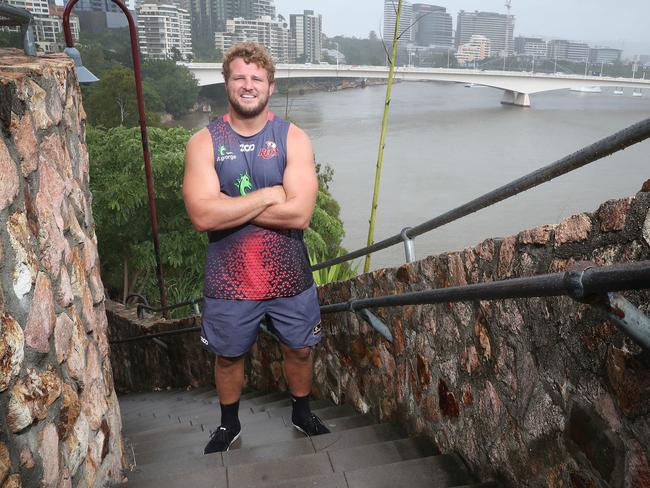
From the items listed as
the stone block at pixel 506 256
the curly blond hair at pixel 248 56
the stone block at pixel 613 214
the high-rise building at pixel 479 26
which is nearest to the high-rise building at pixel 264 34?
the high-rise building at pixel 479 26

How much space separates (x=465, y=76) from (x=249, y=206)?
28.2 metres

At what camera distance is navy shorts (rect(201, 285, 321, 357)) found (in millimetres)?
2182

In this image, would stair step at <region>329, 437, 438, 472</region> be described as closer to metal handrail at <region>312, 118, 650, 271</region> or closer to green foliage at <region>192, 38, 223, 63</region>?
metal handrail at <region>312, 118, 650, 271</region>

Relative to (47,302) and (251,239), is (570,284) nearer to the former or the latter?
(47,302)

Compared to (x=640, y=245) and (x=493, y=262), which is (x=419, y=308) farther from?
(x=640, y=245)

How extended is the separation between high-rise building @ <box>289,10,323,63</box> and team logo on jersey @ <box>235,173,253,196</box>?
189 ft

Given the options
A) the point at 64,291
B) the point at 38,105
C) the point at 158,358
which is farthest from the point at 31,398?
the point at 158,358

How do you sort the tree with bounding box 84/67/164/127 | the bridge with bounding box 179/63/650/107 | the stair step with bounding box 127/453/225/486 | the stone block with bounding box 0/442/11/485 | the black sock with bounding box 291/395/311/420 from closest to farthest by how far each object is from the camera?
the stone block with bounding box 0/442/11/485
the stair step with bounding box 127/453/225/486
the black sock with bounding box 291/395/311/420
the tree with bounding box 84/67/164/127
the bridge with bounding box 179/63/650/107

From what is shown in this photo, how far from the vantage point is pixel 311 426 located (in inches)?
95.4

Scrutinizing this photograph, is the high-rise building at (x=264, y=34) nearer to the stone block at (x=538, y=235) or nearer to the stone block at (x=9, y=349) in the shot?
the stone block at (x=538, y=235)

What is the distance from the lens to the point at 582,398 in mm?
1281

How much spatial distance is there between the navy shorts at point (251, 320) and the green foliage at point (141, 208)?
6830 mm

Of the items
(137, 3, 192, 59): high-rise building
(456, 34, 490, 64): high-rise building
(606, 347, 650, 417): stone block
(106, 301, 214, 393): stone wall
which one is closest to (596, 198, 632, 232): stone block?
(606, 347, 650, 417): stone block

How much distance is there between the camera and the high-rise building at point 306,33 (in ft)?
193
